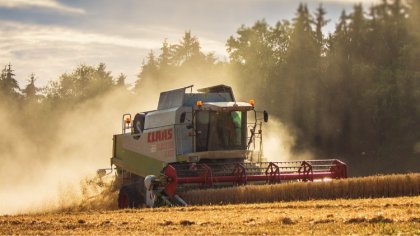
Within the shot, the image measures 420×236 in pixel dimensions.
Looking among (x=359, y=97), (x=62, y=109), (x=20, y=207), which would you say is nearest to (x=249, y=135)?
(x=20, y=207)

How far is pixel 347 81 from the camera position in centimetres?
4703

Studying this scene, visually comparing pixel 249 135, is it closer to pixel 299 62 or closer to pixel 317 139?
pixel 317 139

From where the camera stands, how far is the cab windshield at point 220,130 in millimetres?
21188

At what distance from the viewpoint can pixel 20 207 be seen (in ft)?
87.4

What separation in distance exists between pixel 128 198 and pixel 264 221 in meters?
9.53

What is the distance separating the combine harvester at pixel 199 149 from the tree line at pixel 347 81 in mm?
21565

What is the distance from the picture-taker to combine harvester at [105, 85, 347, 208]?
1973 cm

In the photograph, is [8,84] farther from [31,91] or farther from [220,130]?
[220,130]

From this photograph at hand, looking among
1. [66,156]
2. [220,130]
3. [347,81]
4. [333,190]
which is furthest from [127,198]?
[347,81]

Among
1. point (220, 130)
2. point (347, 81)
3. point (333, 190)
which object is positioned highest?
point (347, 81)

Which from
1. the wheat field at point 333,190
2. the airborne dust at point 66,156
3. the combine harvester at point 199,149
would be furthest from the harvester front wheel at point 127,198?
the wheat field at point 333,190

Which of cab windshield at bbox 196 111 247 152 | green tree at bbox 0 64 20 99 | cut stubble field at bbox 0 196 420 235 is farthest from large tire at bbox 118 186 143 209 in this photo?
green tree at bbox 0 64 20 99

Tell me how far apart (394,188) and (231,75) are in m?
38.9

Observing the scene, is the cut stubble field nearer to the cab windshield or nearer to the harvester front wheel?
the harvester front wheel
